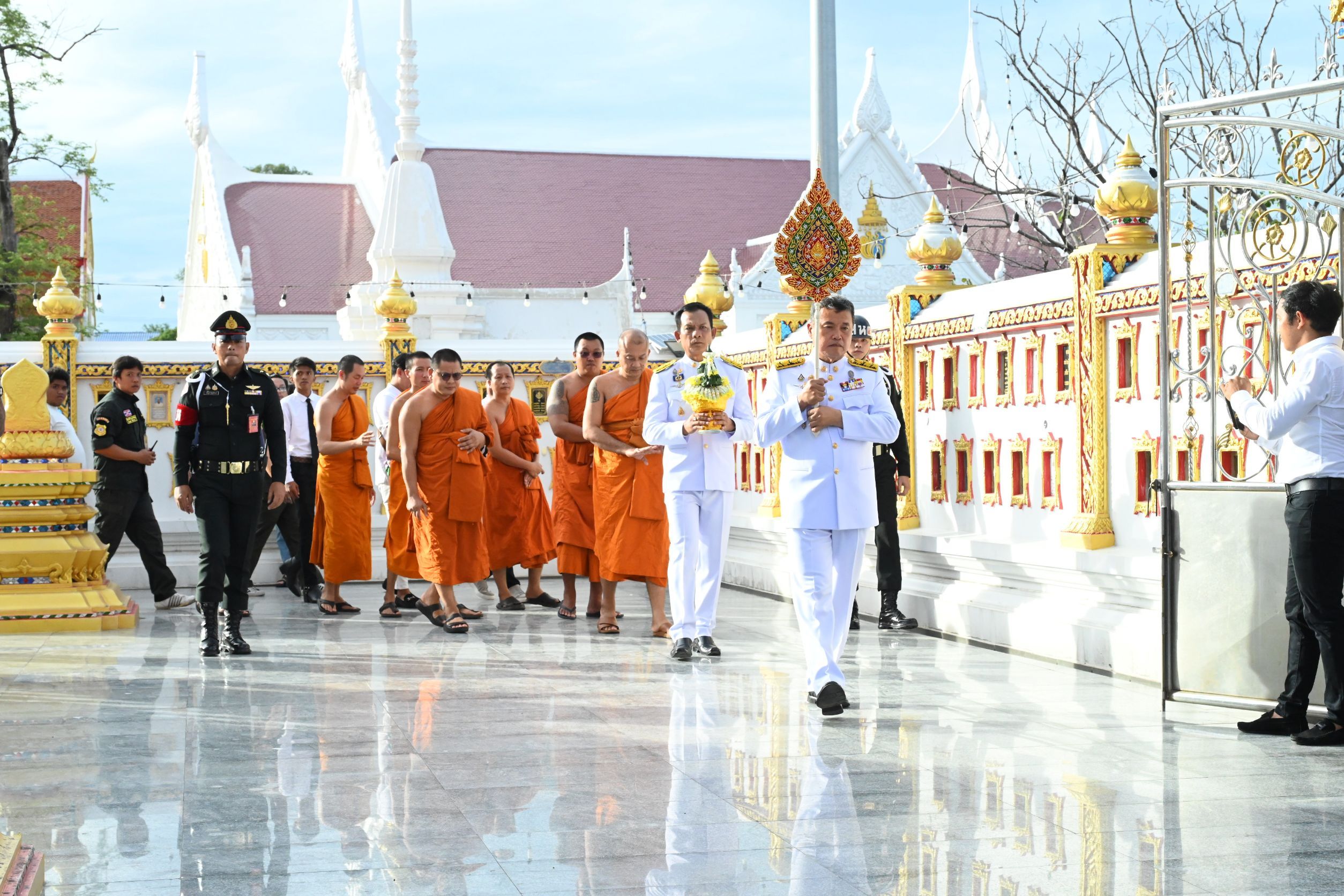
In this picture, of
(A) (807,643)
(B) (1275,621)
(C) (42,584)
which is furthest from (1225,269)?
(C) (42,584)

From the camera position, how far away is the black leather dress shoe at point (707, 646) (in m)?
7.46

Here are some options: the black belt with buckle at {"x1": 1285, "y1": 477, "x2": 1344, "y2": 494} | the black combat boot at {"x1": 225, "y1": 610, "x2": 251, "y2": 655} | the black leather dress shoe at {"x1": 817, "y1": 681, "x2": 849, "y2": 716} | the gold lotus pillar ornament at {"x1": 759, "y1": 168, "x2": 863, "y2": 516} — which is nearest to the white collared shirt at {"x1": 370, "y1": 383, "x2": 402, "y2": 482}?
the black combat boot at {"x1": 225, "y1": 610, "x2": 251, "y2": 655}

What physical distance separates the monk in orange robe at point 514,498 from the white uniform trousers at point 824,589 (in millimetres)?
4008

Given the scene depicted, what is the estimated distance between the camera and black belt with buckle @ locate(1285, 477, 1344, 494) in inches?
204

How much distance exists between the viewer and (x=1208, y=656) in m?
5.71

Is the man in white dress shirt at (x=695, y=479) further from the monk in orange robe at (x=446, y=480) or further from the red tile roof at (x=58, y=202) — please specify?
the red tile roof at (x=58, y=202)

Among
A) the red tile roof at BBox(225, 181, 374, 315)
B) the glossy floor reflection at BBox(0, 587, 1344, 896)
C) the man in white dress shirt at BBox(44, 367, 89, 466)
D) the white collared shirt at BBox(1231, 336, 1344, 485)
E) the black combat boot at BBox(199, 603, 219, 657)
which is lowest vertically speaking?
the glossy floor reflection at BBox(0, 587, 1344, 896)

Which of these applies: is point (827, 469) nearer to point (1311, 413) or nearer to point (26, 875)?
point (1311, 413)

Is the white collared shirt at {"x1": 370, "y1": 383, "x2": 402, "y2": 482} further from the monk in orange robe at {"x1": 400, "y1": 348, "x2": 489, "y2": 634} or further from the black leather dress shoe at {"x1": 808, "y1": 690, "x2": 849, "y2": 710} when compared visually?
the black leather dress shoe at {"x1": 808, "y1": 690, "x2": 849, "y2": 710}

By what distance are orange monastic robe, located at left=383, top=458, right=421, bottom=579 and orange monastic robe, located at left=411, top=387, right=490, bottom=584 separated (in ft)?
1.14

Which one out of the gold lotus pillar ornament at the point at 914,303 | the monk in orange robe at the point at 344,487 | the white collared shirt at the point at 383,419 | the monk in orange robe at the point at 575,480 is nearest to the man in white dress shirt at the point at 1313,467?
the gold lotus pillar ornament at the point at 914,303

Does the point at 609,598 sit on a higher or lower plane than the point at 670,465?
lower

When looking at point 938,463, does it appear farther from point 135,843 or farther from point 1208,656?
point 135,843

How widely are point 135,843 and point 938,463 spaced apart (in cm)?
557
